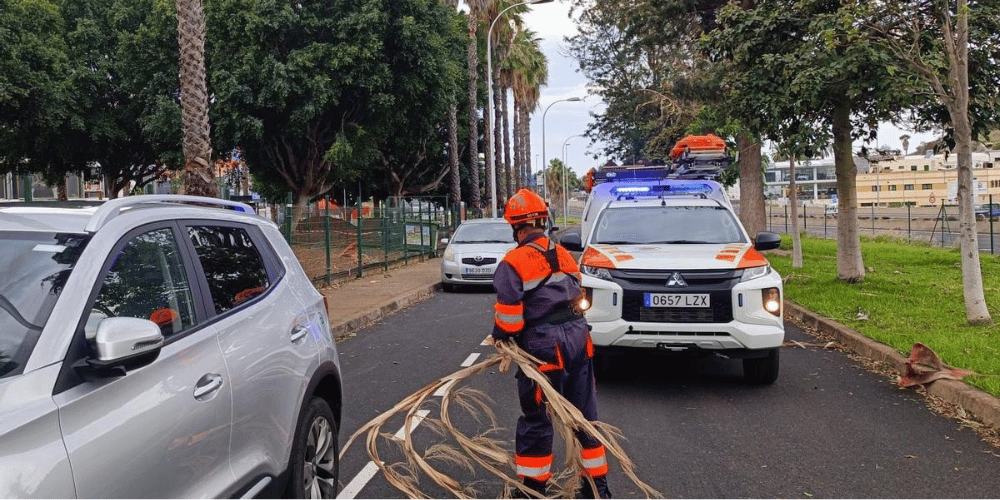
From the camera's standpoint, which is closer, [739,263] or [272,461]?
[272,461]

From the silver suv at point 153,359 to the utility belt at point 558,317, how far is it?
1129mm

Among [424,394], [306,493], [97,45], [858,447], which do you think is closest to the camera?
[306,493]

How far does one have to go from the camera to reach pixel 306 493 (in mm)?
3814

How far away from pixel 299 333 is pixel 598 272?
3839mm

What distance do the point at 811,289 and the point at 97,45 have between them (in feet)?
97.2

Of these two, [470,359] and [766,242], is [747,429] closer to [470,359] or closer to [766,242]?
[766,242]

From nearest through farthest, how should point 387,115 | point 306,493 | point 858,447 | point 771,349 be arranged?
point 306,493 < point 858,447 < point 771,349 < point 387,115

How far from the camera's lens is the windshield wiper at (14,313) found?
2521 millimetres

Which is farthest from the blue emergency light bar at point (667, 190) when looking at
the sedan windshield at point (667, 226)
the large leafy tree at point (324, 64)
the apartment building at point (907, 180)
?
the apartment building at point (907, 180)

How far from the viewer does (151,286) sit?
3.10m

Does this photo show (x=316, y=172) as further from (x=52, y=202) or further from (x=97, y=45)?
(x=52, y=202)

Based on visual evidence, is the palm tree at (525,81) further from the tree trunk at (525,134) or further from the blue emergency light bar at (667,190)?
the blue emergency light bar at (667,190)

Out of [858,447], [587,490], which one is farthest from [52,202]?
[858,447]

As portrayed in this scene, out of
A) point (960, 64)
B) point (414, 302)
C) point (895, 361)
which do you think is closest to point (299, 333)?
point (895, 361)
